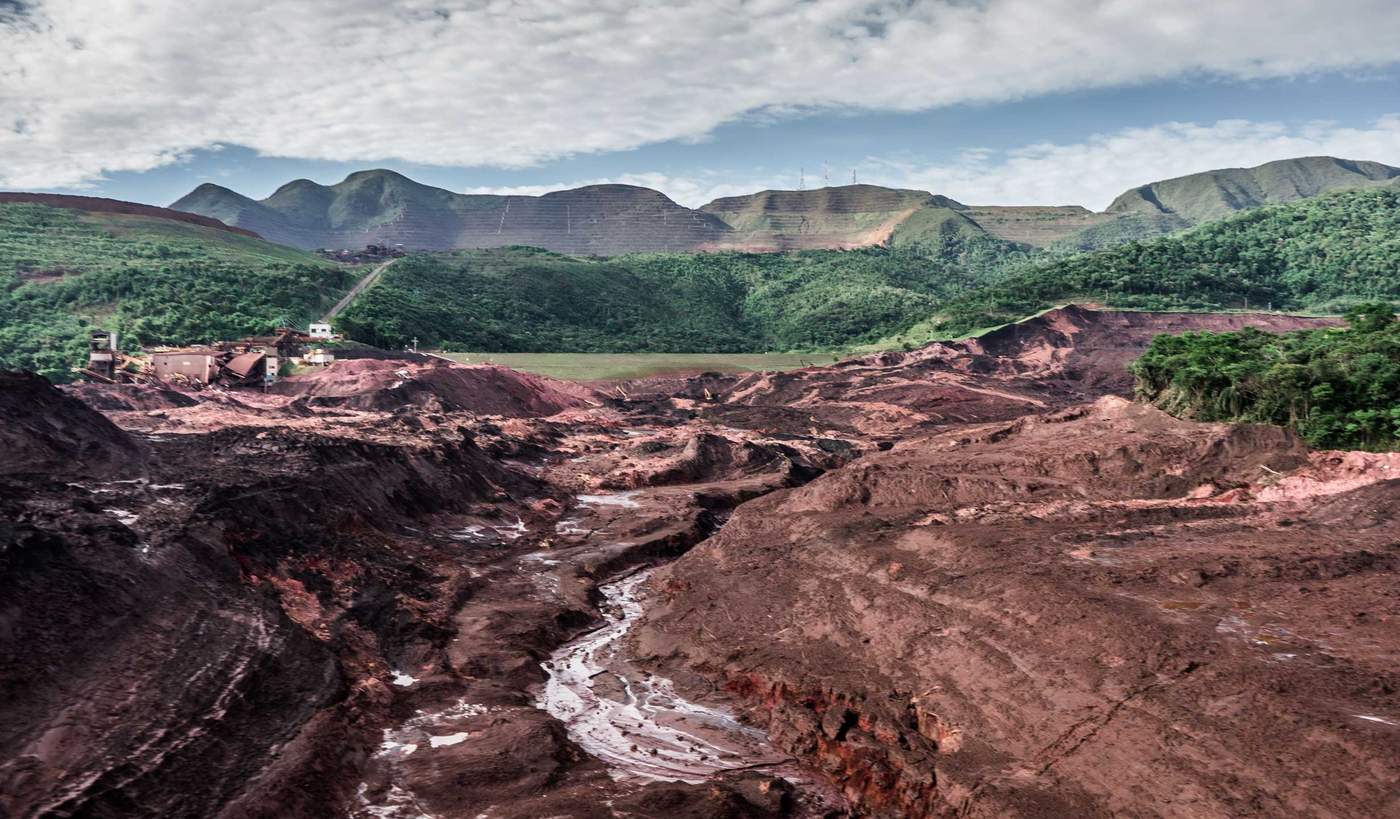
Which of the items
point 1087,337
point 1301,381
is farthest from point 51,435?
point 1087,337

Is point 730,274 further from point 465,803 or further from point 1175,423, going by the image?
point 465,803

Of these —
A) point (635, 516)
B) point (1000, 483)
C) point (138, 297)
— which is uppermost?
point (138, 297)

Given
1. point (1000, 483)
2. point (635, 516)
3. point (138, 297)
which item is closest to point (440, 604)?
point (635, 516)

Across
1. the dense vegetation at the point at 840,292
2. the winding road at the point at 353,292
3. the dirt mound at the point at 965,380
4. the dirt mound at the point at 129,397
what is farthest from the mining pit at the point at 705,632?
the winding road at the point at 353,292

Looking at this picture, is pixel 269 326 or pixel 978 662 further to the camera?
pixel 269 326

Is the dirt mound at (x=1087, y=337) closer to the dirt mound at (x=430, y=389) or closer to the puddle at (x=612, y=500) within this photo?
the dirt mound at (x=430, y=389)

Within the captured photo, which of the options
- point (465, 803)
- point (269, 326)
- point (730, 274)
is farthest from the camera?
point (730, 274)
